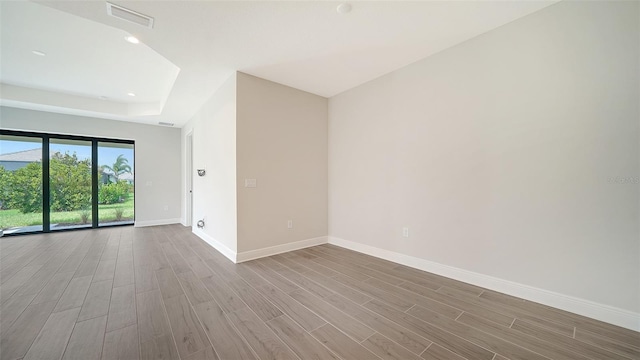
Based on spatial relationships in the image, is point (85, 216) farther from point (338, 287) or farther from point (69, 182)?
point (338, 287)

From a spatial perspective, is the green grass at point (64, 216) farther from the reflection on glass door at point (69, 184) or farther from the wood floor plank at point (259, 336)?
the wood floor plank at point (259, 336)

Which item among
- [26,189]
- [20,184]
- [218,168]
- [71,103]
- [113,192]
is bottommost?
[113,192]

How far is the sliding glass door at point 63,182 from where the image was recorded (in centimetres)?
464

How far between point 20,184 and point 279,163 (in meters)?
5.74

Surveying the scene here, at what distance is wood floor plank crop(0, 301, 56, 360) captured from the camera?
4.82 feet

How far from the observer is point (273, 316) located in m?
1.89

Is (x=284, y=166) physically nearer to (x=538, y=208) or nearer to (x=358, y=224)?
(x=358, y=224)

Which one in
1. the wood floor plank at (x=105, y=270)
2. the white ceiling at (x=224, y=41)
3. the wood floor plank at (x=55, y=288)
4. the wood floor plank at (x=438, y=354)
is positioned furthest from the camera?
the wood floor plank at (x=105, y=270)

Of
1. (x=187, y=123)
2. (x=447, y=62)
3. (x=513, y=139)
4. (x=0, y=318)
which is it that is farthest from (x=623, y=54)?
(x=187, y=123)

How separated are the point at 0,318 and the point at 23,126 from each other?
5.11 meters

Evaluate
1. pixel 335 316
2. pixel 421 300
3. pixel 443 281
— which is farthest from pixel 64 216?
pixel 443 281

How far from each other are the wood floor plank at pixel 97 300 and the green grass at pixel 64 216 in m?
4.19

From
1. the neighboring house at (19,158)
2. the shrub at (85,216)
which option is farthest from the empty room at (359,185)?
the shrub at (85,216)

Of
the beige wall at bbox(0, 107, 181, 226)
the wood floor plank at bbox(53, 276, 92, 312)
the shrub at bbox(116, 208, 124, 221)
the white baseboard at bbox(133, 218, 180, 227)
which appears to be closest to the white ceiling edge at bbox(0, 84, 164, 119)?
the beige wall at bbox(0, 107, 181, 226)
